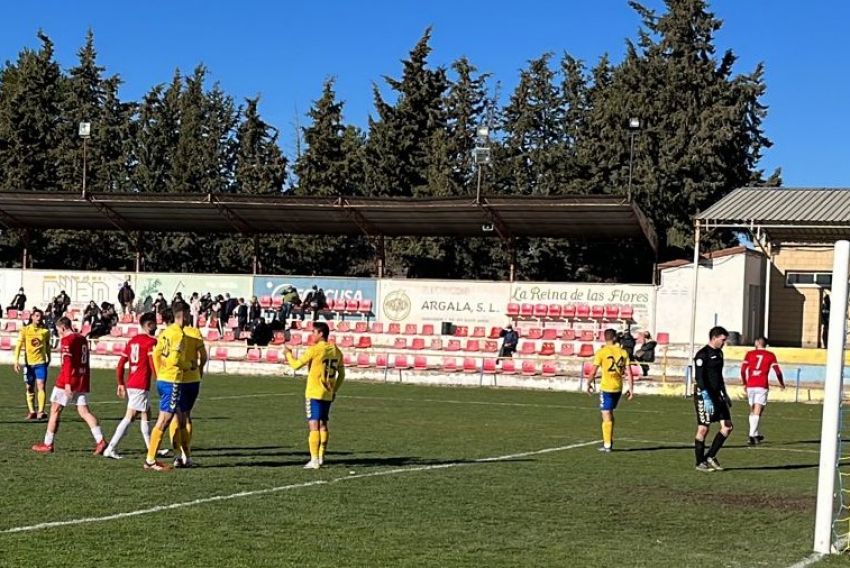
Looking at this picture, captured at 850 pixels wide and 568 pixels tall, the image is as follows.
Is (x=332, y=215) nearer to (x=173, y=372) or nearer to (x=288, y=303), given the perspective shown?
(x=288, y=303)

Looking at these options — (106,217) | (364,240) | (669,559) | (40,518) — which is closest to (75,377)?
(40,518)

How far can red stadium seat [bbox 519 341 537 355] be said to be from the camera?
136ft

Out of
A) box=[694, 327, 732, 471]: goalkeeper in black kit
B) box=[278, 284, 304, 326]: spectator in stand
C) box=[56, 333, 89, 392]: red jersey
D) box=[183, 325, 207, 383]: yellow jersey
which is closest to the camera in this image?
box=[183, 325, 207, 383]: yellow jersey

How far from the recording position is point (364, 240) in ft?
202

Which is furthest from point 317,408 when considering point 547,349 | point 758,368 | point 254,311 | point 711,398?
point 254,311

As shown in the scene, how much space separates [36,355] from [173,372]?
23.5ft

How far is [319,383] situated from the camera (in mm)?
14969

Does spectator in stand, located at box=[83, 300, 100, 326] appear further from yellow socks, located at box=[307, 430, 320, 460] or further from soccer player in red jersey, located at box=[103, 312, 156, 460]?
yellow socks, located at box=[307, 430, 320, 460]

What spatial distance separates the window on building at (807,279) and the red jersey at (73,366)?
35663mm

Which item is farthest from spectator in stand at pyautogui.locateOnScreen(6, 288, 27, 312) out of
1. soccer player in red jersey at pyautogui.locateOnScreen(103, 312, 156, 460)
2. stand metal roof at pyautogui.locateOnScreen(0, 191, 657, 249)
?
soccer player in red jersey at pyautogui.locateOnScreen(103, 312, 156, 460)

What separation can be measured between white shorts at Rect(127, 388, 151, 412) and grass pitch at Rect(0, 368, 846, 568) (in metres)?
0.66

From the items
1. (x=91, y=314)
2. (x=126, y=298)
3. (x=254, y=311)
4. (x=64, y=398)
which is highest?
(x=126, y=298)

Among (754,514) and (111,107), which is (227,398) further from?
(111,107)

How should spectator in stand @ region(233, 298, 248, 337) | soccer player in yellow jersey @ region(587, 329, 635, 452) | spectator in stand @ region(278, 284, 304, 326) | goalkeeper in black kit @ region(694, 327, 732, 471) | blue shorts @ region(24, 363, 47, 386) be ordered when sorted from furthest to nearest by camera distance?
1. spectator in stand @ region(278, 284, 304, 326)
2. spectator in stand @ region(233, 298, 248, 337)
3. blue shorts @ region(24, 363, 47, 386)
4. soccer player in yellow jersey @ region(587, 329, 635, 452)
5. goalkeeper in black kit @ region(694, 327, 732, 471)
